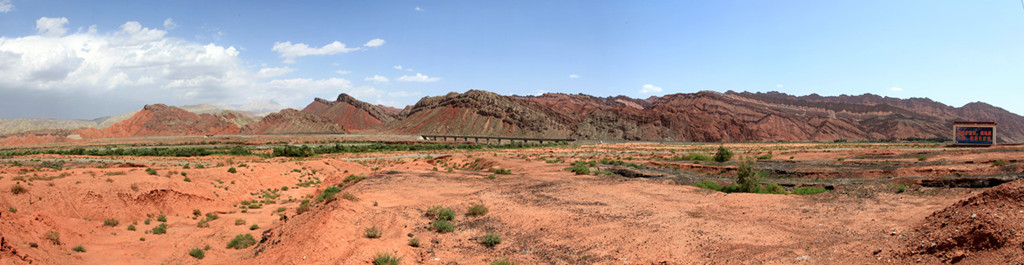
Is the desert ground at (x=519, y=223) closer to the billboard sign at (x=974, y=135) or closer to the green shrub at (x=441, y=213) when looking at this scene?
the green shrub at (x=441, y=213)

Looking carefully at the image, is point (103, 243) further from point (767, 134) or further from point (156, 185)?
point (767, 134)

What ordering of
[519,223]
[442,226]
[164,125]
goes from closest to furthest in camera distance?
[442,226] → [519,223] → [164,125]

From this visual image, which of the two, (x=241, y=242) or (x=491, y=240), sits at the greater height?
(x=491, y=240)

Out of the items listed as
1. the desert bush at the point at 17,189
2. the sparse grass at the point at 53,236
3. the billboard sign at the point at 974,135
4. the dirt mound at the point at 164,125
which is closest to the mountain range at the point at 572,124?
the dirt mound at the point at 164,125

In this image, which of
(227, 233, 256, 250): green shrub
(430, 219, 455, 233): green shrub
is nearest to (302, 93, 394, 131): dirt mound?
(227, 233, 256, 250): green shrub

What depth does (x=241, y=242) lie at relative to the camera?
15156mm

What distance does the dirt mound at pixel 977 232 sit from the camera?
25.4 ft

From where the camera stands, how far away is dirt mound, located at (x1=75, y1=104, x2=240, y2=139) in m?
141

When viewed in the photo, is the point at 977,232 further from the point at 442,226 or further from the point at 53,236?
the point at 53,236

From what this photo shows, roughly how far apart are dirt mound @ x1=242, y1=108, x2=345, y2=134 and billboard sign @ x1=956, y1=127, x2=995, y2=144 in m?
145

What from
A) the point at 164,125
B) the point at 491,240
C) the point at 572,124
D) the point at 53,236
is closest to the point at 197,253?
the point at 53,236

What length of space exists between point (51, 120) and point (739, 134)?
256623 millimetres

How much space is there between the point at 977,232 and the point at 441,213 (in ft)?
40.2

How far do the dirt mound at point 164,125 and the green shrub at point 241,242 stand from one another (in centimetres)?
15441
